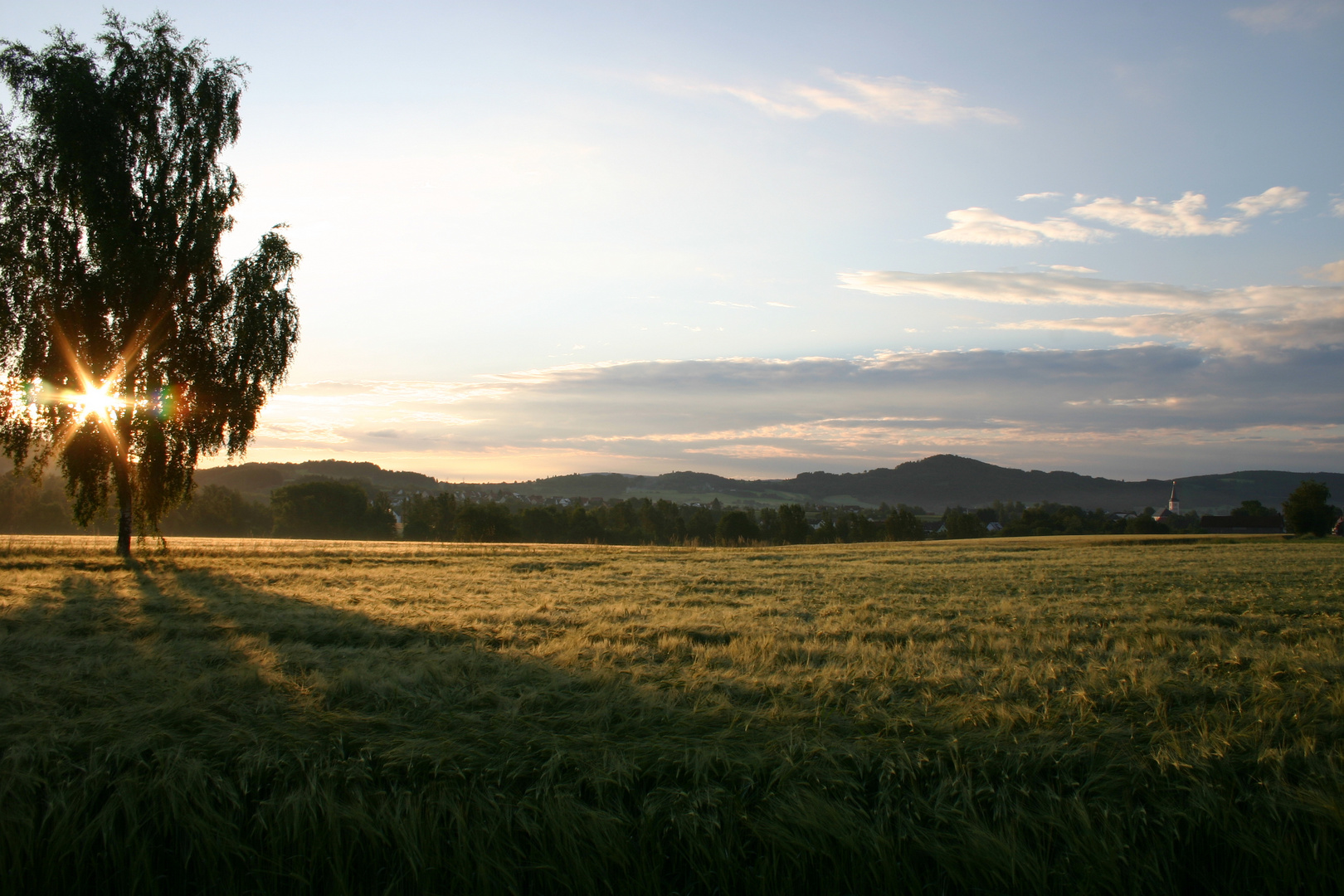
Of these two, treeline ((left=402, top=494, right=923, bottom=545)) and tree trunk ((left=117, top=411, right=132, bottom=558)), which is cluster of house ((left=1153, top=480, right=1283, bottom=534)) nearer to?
treeline ((left=402, top=494, right=923, bottom=545))

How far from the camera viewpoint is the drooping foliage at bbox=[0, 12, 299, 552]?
619 inches

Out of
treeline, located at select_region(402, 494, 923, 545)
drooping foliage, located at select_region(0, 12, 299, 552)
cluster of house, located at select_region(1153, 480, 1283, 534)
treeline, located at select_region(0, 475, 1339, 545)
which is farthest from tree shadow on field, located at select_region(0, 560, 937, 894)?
cluster of house, located at select_region(1153, 480, 1283, 534)

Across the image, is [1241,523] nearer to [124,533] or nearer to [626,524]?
[626,524]

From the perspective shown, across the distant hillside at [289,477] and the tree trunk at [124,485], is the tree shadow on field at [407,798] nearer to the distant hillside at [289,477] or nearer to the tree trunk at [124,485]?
the tree trunk at [124,485]

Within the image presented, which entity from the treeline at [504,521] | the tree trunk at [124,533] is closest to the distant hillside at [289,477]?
the treeline at [504,521]

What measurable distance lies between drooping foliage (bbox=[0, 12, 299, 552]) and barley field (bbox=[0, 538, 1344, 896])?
42.8ft

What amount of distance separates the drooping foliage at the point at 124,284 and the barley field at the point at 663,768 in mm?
13031

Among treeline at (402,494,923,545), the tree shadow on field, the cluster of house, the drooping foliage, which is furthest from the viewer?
the cluster of house

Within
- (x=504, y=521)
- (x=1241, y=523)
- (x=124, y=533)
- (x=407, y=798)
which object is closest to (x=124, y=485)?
(x=124, y=533)

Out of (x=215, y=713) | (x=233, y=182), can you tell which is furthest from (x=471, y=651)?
(x=233, y=182)

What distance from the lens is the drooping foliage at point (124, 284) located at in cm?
1573

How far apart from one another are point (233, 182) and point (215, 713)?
20084mm

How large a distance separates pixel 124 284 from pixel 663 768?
64.7 ft

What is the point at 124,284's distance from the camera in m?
16.3
